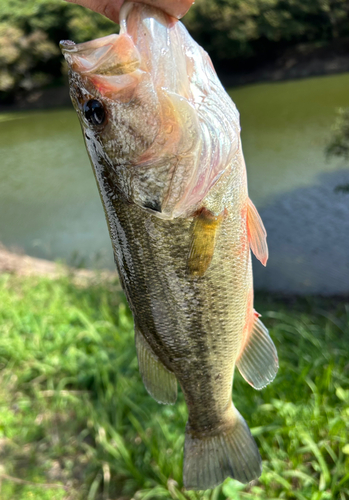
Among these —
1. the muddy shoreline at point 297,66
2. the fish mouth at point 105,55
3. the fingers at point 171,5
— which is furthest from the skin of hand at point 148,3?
the muddy shoreline at point 297,66

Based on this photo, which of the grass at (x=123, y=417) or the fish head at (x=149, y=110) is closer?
the fish head at (x=149, y=110)

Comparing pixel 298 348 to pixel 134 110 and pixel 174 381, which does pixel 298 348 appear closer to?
pixel 174 381

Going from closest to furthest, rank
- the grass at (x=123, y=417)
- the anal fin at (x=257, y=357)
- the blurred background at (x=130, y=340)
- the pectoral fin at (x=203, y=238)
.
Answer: the pectoral fin at (x=203, y=238)
the anal fin at (x=257, y=357)
the grass at (x=123, y=417)
the blurred background at (x=130, y=340)

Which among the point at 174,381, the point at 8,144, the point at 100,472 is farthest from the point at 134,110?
the point at 8,144

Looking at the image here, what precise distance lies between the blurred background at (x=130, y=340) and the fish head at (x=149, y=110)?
1937 millimetres

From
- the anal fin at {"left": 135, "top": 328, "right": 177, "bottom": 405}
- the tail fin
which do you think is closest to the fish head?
the anal fin at {"left": 135, "top": 328, "right": 177, "bottom": 405}

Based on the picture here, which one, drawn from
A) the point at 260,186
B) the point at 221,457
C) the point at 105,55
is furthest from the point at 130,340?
the point at 260,186

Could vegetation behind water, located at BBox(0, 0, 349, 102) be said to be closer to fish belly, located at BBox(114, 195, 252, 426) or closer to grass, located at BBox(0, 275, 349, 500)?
grass, located at BBox(0, 275, 349, 500)

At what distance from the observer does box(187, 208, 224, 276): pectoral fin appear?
1142 millimetres

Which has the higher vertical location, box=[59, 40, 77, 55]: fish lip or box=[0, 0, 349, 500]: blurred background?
box=[59, 40, 77, 55]: fish lip

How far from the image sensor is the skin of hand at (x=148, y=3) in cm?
98

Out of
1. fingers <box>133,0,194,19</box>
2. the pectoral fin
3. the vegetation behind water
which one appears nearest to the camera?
fingers <box>133,0,194,19</box>

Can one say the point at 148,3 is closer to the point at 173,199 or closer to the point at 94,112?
the point at 94,112

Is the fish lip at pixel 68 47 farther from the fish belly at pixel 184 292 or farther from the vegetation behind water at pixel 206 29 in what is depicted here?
the vegetation behind water at pixel 206 29
